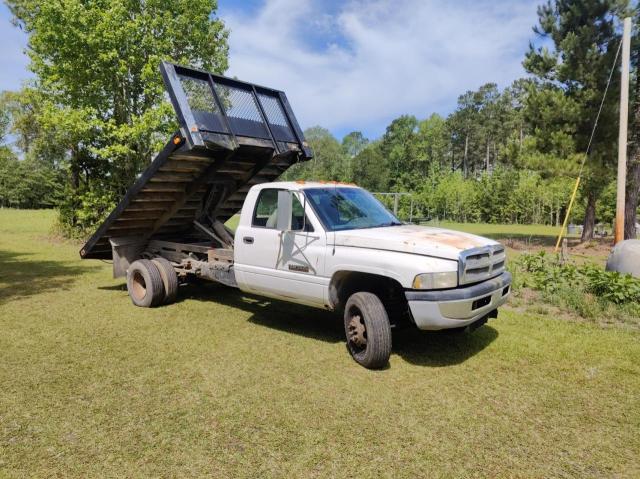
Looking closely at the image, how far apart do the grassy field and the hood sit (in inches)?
52.1

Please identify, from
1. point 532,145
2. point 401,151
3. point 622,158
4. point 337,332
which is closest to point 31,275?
point 337,332

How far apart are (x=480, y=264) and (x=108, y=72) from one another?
1551cm

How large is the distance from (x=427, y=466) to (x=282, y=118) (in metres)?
5.86

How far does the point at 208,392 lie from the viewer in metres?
4.42

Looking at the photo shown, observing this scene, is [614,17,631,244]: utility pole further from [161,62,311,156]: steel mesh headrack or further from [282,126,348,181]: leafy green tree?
[282,126,348,181]: leafy green tree

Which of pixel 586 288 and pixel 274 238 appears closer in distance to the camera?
pixel 274 238

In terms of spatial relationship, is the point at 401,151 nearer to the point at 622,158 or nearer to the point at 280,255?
the point at 622,158

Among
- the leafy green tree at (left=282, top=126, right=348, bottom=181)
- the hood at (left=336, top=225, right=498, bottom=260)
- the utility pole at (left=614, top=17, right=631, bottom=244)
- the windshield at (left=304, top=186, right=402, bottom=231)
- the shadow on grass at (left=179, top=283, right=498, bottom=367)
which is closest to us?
the hood at (left=336, top=225, right=498, bottom=260)

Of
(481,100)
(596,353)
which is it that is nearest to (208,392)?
(596,353)

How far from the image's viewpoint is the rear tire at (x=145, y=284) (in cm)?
745

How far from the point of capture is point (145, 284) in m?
7.61

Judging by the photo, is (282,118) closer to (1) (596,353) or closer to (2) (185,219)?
(2) (185,219)

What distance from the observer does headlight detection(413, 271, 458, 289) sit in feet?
14.9

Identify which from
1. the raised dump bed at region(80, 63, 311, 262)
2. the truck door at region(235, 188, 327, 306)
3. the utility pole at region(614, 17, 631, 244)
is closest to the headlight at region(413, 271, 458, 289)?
the truck door at region(235, 188, 327, 306)
